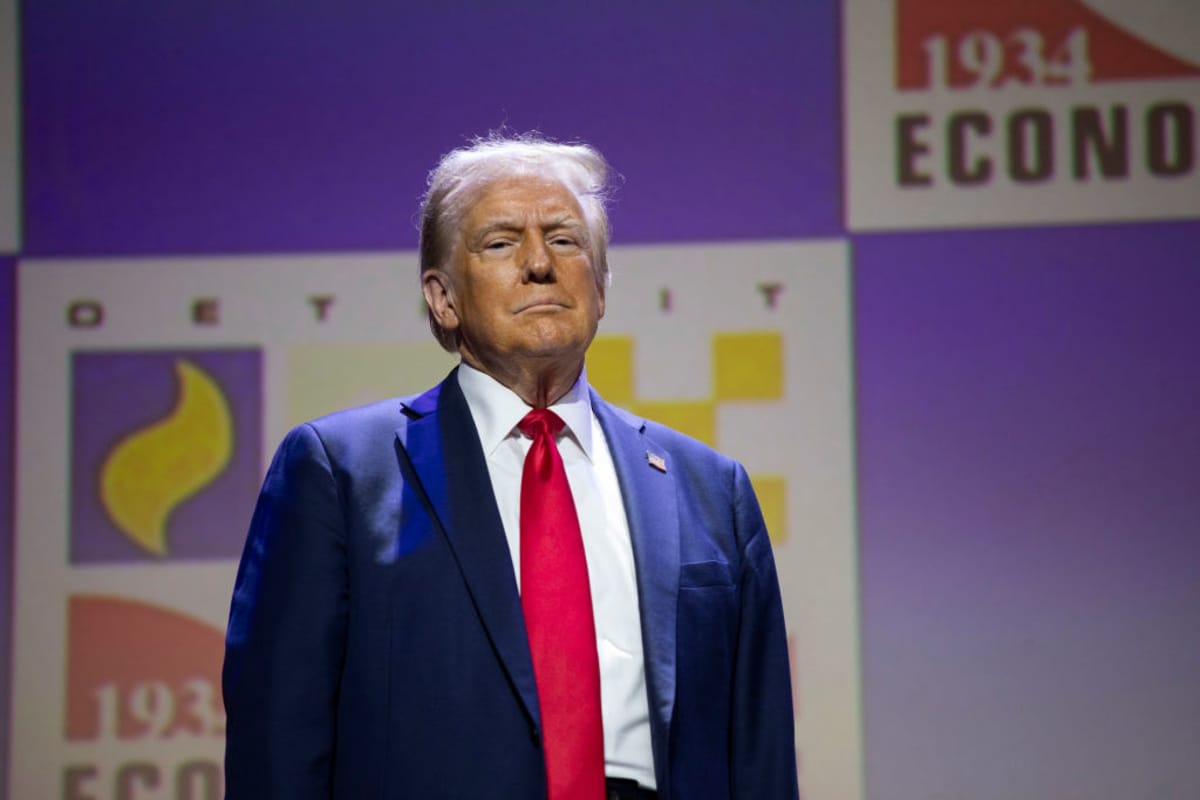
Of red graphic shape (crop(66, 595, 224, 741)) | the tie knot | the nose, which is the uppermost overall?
the nose

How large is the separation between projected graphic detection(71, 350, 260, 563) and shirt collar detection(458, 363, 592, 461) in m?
1.22

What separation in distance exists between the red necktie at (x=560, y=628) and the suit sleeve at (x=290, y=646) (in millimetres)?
210

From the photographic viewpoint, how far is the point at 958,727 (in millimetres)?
2762

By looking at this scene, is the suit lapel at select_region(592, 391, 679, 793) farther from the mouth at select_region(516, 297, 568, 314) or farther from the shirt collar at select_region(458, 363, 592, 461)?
the mouth at select_region(516, 297, 568, 314)

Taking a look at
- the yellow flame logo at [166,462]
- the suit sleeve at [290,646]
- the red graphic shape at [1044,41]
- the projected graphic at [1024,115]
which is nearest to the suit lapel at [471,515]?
the suit sleeve at [290,646]

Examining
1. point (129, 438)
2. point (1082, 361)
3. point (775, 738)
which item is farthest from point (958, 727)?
point (129, 438)

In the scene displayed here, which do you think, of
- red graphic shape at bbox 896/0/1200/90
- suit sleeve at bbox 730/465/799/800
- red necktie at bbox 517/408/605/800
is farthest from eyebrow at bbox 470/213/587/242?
red graphic shape at bbox 896/0/1200/90

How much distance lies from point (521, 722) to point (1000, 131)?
5.98ft

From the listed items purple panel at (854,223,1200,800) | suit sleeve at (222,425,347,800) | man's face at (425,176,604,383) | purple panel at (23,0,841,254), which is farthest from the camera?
purple panel at (23,0,841,254)

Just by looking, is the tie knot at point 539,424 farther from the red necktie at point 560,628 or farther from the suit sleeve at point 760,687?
the suit sleeve at point 760,687

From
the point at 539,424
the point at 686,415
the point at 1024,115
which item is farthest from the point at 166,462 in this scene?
the point at 1024,115

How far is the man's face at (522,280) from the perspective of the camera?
167cm

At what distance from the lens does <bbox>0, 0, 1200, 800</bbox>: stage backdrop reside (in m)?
2.78

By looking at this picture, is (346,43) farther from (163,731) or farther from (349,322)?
(163,731)
